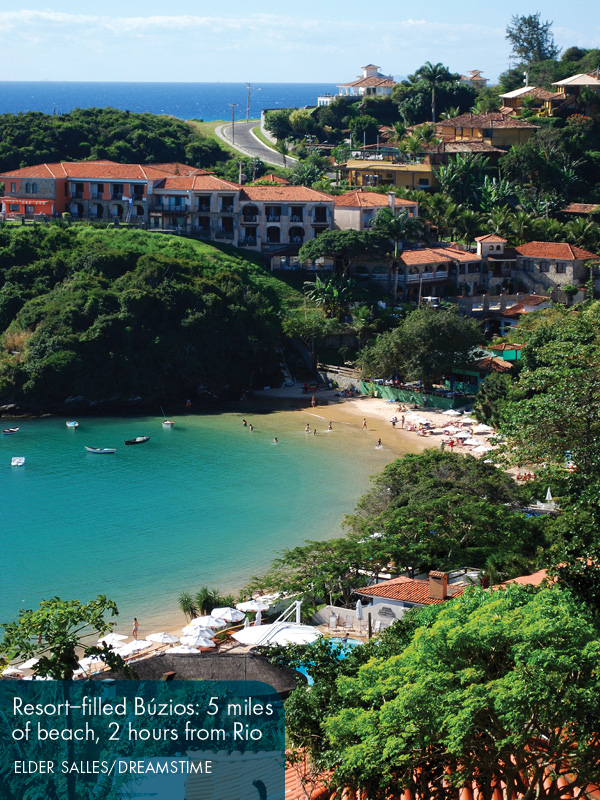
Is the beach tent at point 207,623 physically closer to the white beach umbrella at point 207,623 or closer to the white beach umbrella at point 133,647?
the white beach umbrella at point 207,623

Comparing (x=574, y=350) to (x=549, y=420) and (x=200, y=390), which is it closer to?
(x=549, y=420)

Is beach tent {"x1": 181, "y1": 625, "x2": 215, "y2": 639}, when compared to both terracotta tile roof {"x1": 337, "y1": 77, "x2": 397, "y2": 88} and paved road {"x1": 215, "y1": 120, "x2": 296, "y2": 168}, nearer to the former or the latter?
paved road {"x1": 215, "y1": 120, "x2": 296, "y2": 168}

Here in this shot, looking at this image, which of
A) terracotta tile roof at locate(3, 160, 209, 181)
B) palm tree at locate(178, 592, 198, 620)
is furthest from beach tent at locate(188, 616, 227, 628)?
terracotta tile roof at locate(3, 160, 209, 181)

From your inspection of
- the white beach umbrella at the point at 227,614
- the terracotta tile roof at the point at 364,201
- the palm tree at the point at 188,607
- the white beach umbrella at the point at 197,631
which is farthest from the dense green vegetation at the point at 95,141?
the white beach umbrella at the point at 197,631

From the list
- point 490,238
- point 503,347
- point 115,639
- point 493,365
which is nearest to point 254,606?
point 115,639

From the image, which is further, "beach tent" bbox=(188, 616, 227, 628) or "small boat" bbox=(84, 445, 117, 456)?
"small boat" bbox=(84, 445, 117, 456)

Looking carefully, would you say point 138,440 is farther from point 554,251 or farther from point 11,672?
point 554,251

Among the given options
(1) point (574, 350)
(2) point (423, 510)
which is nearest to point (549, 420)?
(1) point (574, 350)
